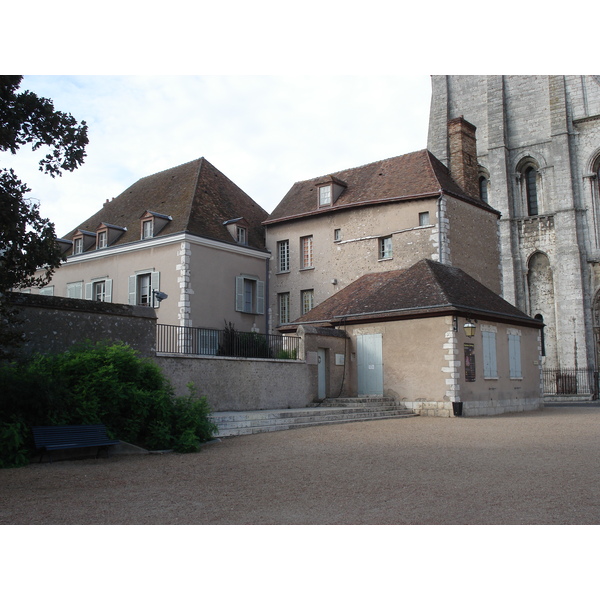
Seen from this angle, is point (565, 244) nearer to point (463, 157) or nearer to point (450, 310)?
point (463, 157)

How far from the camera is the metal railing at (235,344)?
15.5m

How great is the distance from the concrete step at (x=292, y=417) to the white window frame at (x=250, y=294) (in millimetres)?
8753

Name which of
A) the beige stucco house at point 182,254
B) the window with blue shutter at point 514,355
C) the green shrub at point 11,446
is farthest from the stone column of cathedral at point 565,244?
the green shrub at point 11,446

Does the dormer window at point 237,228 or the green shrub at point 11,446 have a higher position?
the dormer window at point 237,228

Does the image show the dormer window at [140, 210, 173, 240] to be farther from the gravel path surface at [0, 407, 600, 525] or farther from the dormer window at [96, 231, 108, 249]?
the gravel path surface at [0, 407, 600, 525]

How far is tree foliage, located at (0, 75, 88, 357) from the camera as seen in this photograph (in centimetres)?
740

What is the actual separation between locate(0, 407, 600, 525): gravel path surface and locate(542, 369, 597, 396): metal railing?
21189 mm

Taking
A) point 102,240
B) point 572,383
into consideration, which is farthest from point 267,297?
point 572,383

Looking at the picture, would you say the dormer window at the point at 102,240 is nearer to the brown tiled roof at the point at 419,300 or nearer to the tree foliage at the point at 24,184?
the brown tiled roof at the point at 419,300

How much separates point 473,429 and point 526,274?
23845 millimetres

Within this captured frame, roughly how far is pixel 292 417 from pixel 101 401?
16.5ft

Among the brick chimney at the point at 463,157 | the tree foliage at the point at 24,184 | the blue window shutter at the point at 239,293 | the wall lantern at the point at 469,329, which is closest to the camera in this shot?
the tree foliage at the point at 24,184

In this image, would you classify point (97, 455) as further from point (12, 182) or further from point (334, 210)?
point (334, 210)

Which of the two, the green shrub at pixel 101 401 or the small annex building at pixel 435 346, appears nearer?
the green shrub at pixel 101 401
